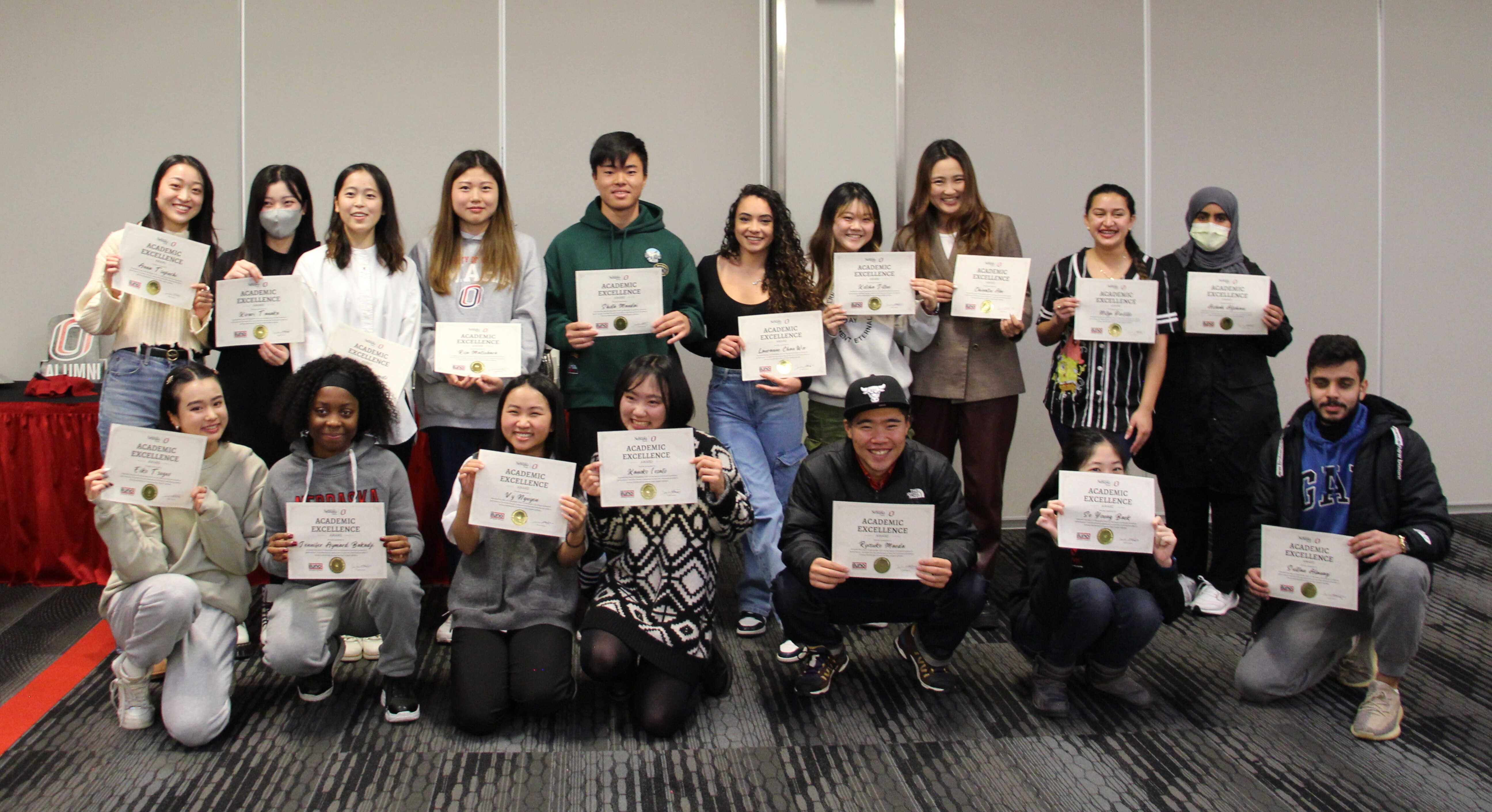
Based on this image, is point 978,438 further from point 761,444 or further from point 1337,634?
point 1337,634

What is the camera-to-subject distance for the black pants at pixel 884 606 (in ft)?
8.97

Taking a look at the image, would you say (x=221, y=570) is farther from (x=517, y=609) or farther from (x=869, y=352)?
(x=869, y=352)

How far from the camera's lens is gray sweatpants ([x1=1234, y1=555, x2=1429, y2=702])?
257 centimetres

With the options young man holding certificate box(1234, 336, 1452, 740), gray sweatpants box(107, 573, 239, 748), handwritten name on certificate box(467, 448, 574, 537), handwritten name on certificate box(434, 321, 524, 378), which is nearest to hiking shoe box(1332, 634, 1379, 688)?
young man holding certificate box(1234, 336, 1452, 740)

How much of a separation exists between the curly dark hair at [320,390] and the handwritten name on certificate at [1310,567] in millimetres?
2508

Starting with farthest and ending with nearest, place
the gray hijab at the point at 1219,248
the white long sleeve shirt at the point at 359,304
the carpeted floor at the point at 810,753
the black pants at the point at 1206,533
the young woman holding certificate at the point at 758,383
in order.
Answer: the black pants at the point at 1206,533, the gray hijab at the point at 1219,248, the young woman holding certificate at the point at 758,383, the white long sleeve shirt at the point at 359,304, the carpeted floor at the point at 810,753

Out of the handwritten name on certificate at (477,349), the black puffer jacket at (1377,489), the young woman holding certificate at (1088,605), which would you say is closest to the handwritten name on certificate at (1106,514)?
the young woman holding certificate at (1088,605)

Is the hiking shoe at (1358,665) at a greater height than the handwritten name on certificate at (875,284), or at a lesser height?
lesser

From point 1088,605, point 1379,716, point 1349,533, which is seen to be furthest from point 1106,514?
point 1379,716

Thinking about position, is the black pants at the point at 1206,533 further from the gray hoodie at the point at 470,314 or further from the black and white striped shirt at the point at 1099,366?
the gray hoodie at the point at 470,314

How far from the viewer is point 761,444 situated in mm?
3268

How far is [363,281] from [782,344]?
1.32 metres

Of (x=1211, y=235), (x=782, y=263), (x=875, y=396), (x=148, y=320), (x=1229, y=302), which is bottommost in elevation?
(x=875, y=396)

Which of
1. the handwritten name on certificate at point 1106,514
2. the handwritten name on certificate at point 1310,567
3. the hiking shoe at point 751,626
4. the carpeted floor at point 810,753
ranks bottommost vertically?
the carpeted floor at point 810,753
